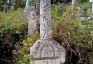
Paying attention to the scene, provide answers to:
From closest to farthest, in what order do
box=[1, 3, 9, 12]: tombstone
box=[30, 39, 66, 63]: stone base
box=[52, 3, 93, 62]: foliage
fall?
box=[30, 39, 66, 63]: stone base, box=[52, 3, 93, 62]: foliage, box=[1, 3, 9, 12]: tombstone

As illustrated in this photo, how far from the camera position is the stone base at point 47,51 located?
10.9 feet

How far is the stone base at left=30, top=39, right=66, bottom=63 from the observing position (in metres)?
3.31

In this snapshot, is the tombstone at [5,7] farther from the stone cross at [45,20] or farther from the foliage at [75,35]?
the stone cross at [45,20]

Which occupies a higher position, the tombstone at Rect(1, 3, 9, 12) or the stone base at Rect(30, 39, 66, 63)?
the tombstone at Rect(1, 3, 9, 12)

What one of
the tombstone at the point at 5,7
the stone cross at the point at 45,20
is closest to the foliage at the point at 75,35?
the stone cross at the point at 45,20

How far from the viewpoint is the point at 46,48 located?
10.8ft

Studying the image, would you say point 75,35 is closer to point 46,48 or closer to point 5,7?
point 46,48

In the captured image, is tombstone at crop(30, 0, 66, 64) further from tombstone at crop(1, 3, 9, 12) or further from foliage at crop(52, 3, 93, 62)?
tombstone at crop(1, 3, 9, 12)

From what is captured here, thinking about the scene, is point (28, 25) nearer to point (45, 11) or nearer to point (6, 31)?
point (6, 31)

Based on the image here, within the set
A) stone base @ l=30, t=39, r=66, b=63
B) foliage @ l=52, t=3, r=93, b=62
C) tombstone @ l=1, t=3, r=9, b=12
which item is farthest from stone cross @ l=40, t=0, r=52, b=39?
tombstone @ l=1, t=3, r=9, b=12

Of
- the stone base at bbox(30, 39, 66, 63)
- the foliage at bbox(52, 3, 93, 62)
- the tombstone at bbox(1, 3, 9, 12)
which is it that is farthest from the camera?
the tombstone at bbox(1, 3, 9, 12)

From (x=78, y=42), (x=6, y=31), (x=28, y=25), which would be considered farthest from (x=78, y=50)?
(x=6, y=31)

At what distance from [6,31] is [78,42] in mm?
1678

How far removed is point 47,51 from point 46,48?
50 mm
